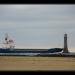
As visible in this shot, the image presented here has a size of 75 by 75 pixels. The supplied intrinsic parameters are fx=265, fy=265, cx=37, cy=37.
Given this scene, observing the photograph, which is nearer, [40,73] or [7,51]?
[40,73]

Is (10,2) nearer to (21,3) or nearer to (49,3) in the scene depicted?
(21,3)

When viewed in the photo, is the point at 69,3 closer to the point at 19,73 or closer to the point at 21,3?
→ the point at 21,3

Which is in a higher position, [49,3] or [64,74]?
[49,3]

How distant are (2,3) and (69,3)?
611 millimetres

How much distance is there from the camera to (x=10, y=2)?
2.42 metres

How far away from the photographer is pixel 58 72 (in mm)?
2465

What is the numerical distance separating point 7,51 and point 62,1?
16.8 metres

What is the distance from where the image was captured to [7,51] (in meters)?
19.0

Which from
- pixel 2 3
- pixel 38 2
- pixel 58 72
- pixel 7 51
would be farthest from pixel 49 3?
pixel 7 51

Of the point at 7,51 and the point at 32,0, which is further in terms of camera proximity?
the point at 7,51

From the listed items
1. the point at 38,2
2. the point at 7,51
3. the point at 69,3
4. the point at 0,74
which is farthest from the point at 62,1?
the point at 7,51

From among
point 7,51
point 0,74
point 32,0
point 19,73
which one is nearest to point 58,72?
point 19,73

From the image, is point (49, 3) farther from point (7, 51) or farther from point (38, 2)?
point (7, 51)

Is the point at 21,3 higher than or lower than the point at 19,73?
higher
